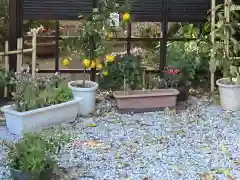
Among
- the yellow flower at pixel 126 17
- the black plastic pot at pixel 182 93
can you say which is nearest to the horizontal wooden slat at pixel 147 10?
the yellow flower at pixel 126 17

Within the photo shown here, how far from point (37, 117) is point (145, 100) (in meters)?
1.13

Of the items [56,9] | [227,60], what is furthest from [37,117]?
[227,60]

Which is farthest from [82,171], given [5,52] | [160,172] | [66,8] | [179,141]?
[66,8]

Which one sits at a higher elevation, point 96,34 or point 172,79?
point 96,34

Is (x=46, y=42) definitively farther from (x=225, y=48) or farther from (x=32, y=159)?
(x=32, y=159)

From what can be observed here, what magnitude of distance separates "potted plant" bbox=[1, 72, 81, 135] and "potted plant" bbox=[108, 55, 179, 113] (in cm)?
50

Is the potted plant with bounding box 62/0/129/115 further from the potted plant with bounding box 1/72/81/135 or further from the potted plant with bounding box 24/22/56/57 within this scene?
the potted plant with bounding box 24/22/56/57

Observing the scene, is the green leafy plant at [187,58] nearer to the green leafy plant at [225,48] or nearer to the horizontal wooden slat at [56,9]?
the green leafy plant at [225,48]

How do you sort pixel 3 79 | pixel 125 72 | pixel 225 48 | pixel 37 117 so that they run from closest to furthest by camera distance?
pixel 37 117 < pixel 3 79 < pixel 125 72 < pixel 225 48

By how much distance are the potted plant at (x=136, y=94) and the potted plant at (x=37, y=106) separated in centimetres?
50

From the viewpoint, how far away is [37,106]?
467 cm

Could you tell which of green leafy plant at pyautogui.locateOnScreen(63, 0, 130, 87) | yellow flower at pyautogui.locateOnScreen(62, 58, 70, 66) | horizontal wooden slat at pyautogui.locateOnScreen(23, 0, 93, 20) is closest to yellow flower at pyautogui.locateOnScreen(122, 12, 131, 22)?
green leafy plant at pyautogui.locateOnScreen(63, 0, 130, 87)

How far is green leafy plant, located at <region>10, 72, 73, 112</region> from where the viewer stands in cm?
458

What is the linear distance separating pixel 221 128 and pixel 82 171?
5.00 ft
